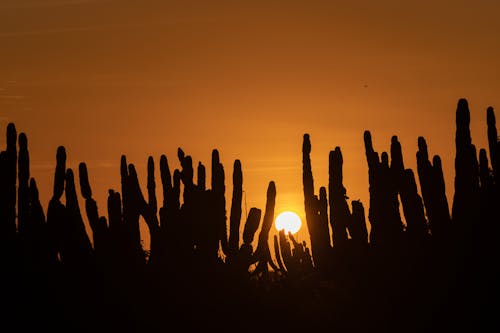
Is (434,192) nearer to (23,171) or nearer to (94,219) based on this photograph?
(94,219)

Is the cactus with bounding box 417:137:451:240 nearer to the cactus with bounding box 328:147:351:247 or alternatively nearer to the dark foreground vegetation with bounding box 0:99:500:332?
the dark foreground vegetation with bounding box 0:99:500:332

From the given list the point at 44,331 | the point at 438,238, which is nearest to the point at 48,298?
the point at 44,331

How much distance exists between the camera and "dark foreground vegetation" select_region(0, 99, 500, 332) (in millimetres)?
16922

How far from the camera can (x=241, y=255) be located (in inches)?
731

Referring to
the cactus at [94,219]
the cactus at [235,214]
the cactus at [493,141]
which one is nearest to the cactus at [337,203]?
the cactus at [235,214]

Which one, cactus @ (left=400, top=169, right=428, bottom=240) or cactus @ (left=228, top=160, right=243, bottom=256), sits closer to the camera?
cactus @ (left=400, top=169, right=428, bottom=240)

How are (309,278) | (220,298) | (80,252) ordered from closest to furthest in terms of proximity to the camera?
(80,252) < (220,298) < (309,278)

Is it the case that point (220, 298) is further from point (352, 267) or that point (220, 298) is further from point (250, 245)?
point (352, 267)

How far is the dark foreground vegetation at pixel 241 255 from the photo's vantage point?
1692 cm

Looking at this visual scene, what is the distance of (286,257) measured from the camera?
2056 cm

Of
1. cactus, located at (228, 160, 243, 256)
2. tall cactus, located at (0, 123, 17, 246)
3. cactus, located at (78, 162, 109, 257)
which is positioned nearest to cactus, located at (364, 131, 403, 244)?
cactus, located at (228, 160, 243, 256)

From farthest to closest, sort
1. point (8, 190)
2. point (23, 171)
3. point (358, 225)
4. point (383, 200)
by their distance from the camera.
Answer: point (358, 225)
point (383, 200)
point (23, 171)
point (8, 190)

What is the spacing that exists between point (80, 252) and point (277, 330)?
3.68 meters

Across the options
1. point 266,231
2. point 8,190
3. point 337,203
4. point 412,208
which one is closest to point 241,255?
point 266,231
